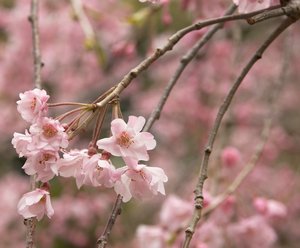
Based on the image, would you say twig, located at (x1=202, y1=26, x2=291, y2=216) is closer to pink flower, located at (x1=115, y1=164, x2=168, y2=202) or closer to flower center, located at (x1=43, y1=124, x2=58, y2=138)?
pink flower, located at (x1=115, y1=164, x2=168, y2=202)

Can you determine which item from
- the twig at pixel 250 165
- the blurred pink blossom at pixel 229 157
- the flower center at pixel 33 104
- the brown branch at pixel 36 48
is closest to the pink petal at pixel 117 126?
the flower center at pixel 33 104

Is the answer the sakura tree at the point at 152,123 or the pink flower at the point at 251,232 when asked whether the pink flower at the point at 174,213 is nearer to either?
the sakura tree at the point at 152,123

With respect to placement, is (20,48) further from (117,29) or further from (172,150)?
(172,150)

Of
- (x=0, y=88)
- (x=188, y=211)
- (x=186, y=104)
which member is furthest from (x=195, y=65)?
(x=188, y=211)

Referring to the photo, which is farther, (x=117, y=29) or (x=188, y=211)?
(x=117, y=29)

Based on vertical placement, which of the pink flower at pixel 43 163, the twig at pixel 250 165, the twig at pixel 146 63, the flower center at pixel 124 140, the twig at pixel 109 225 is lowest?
the twig at pixel 109 225

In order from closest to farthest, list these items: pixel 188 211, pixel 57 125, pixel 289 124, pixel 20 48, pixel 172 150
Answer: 1. pixel 57 125
2. pixel 188 211
3. pixel 289 124
4. pixel 20 48
5. pixel 172 150

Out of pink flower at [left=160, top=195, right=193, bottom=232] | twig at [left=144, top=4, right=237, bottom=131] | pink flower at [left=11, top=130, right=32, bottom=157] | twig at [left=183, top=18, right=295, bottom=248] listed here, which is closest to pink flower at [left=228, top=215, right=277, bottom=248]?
pink flower at [left=160, top=195, right=193, bottom=232]
